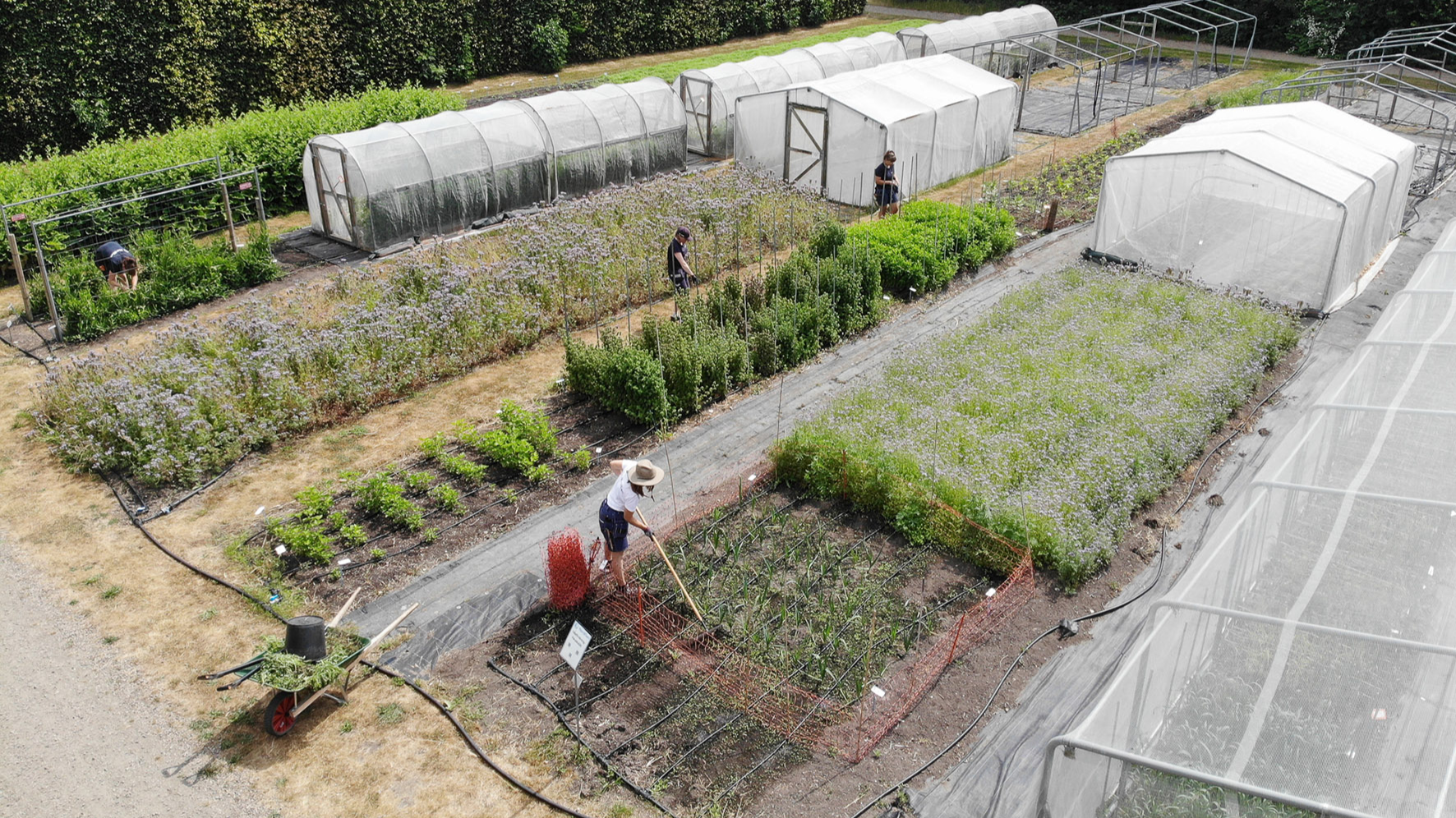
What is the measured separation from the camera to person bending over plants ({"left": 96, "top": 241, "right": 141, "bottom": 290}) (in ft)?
49.5

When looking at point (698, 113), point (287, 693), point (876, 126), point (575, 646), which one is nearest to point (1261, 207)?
point (876, 126)

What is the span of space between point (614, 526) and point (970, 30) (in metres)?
25.7

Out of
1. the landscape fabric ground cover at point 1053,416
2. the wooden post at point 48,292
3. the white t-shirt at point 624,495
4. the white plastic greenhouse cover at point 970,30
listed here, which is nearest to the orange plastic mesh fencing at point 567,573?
the white t-shirt at point 624,495

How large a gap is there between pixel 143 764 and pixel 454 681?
2.33m

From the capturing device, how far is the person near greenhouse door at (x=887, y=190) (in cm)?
1769

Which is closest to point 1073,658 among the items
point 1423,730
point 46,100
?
point 1423,730

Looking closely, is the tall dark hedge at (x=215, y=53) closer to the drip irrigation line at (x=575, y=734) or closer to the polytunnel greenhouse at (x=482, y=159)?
the polytunnel greenhouse at (x=482, y=159)

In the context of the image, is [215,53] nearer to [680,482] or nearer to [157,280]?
[157,280]

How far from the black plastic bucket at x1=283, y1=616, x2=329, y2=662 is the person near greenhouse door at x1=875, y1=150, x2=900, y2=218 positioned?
12634 millimetres

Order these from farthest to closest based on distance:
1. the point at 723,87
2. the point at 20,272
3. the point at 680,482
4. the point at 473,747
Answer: the point at 723,87
the point at 20,272
the point at 680,482
the point at 473,747

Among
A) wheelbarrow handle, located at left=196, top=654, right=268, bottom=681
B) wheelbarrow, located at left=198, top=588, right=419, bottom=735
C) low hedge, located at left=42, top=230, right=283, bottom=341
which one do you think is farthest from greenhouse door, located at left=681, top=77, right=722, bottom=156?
wheelbarrow handle, located at left=196, top=654, right=268, bottom=681

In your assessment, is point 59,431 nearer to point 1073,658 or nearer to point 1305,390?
point 1073,658

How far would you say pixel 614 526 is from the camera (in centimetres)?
891

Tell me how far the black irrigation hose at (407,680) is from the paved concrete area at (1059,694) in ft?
7.22
